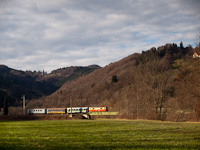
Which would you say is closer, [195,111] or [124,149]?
[124,149]

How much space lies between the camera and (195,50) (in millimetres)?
33469

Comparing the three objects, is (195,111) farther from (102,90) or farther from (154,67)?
(102,90)

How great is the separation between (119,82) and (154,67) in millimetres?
92929

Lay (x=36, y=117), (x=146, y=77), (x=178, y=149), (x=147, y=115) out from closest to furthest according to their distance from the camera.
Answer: (x=178, y=149), (x=147, y=115), (x=146, y=77), (x=36, y=117)

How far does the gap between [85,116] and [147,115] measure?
72.9 feet

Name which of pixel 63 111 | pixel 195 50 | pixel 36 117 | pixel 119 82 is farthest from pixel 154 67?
pixel 119 82

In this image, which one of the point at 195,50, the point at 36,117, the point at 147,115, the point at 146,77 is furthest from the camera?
the point at 36,117

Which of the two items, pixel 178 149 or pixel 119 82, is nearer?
pixel 178 149

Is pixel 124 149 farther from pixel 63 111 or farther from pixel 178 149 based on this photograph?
pixel 63 111

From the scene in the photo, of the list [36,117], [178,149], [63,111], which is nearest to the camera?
[178,149]

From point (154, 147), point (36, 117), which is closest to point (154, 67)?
point (36, 117)

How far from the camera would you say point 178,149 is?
932 centimetres

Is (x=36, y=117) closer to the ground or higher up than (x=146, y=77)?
closer to the ground

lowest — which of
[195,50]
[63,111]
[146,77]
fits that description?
[63,111]
